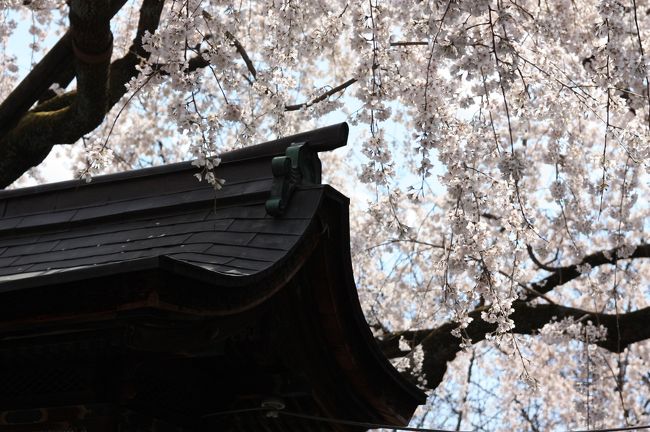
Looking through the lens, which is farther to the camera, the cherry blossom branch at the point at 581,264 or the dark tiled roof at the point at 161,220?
the cherry blossom branch at the point at 581,264

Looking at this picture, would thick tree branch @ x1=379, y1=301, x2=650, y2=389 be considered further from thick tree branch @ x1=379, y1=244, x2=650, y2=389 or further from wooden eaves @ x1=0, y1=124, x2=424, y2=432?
wooden eaves @ x1=0, y1=124, x2=424, y2=432

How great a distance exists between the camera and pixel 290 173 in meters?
3.18

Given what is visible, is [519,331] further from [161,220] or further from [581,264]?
[161,220]

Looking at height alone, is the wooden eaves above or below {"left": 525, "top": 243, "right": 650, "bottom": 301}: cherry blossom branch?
below

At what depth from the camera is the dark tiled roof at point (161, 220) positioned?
2969 millimetres

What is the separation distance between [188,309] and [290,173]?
0.83m

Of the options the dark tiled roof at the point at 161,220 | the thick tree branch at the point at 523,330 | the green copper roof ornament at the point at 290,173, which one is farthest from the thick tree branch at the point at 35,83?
the thick tree branch at the point at 523,330

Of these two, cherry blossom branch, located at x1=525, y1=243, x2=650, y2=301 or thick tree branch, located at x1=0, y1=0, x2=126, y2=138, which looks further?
cherry blossom branch, located at x1=525, y1=243, x2=650, y2=301

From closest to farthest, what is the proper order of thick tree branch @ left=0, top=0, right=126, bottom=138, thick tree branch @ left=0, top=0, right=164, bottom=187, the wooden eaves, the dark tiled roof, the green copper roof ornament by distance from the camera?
the wooden eaves, the dark tiled roof, the green copper roof ornament, thick tree branch @ left=0, top=0, right=164, bottom=187, thick tree branch @ left=0, top=0, right=126, bottom=138

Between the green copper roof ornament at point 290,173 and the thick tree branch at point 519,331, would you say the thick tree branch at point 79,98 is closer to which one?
the green copper roof ornament at point 290,173

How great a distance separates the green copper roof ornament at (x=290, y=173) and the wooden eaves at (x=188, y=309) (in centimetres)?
2

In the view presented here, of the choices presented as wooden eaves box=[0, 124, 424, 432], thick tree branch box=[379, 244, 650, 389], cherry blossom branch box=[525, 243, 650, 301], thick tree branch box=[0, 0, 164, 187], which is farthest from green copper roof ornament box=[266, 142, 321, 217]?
cherry blossom branch box=[525, 243, 650, 301]

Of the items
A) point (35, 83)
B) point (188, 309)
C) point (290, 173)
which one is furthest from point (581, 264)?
point (188, 309)

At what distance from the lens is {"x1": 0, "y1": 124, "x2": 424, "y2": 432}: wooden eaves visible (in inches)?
101
